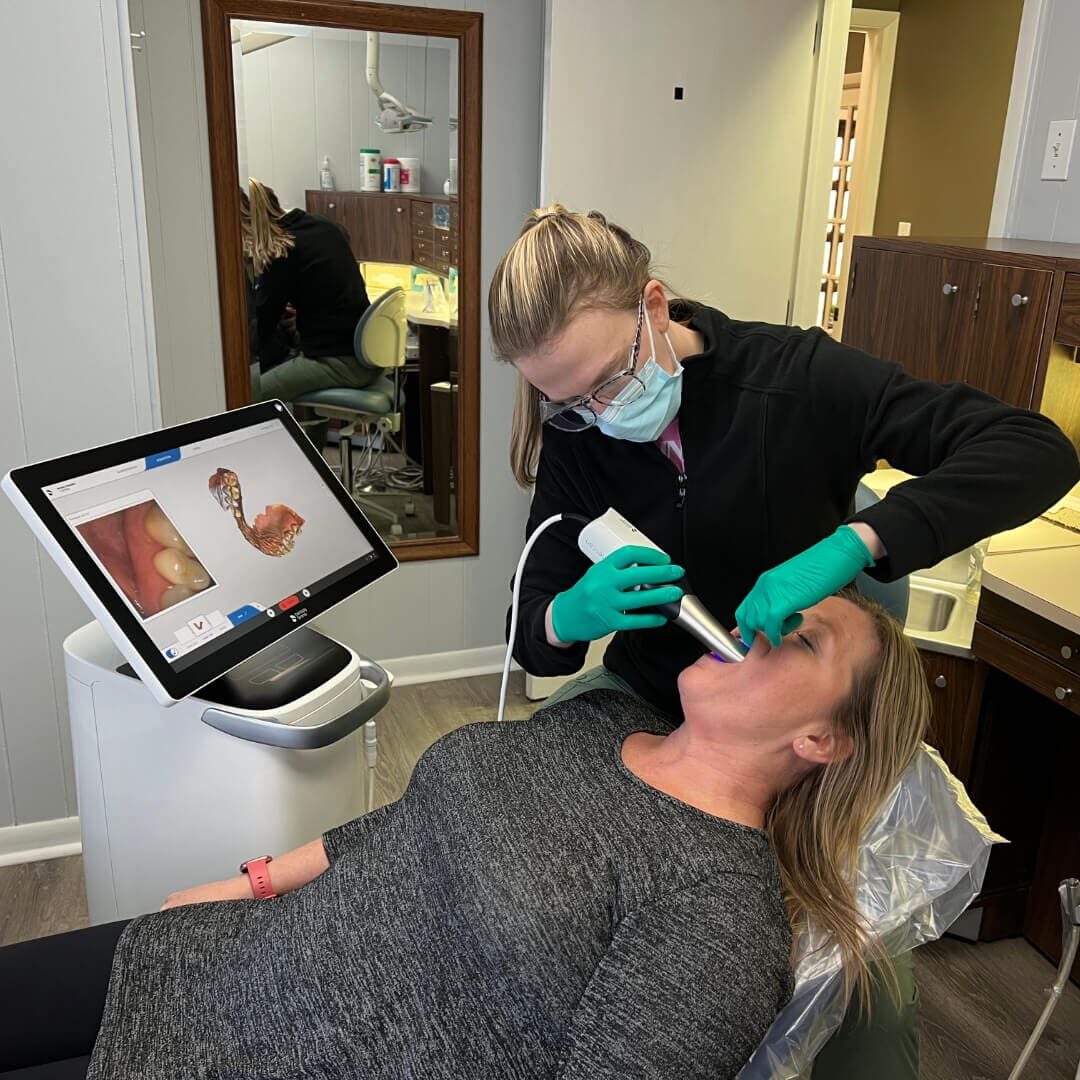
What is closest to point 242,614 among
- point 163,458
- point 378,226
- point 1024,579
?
point 163,458

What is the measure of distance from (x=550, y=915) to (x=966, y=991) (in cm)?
126

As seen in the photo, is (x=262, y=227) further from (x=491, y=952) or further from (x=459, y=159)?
(x=491, y=952)

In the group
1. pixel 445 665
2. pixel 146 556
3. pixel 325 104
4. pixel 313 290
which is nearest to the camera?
pixel 146 556

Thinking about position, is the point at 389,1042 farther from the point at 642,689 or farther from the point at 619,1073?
the point at 642,689

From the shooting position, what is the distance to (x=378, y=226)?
2701 millimetres

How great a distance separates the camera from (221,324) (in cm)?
261

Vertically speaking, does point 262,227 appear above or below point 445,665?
above

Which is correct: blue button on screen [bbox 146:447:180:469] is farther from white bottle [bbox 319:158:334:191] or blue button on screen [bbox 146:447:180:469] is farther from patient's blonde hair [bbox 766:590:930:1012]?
white bottle [bbox 319:158:334:191]

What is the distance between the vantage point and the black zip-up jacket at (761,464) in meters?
1.15

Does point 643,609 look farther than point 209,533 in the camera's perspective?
No

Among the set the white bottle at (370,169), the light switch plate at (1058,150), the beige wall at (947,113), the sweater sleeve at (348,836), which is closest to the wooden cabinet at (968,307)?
the light switch plate at (1058,150)

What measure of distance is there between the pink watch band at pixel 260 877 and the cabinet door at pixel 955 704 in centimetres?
129

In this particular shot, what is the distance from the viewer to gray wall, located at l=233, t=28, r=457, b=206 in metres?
2.50

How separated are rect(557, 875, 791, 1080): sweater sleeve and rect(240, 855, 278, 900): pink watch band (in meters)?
0.50
